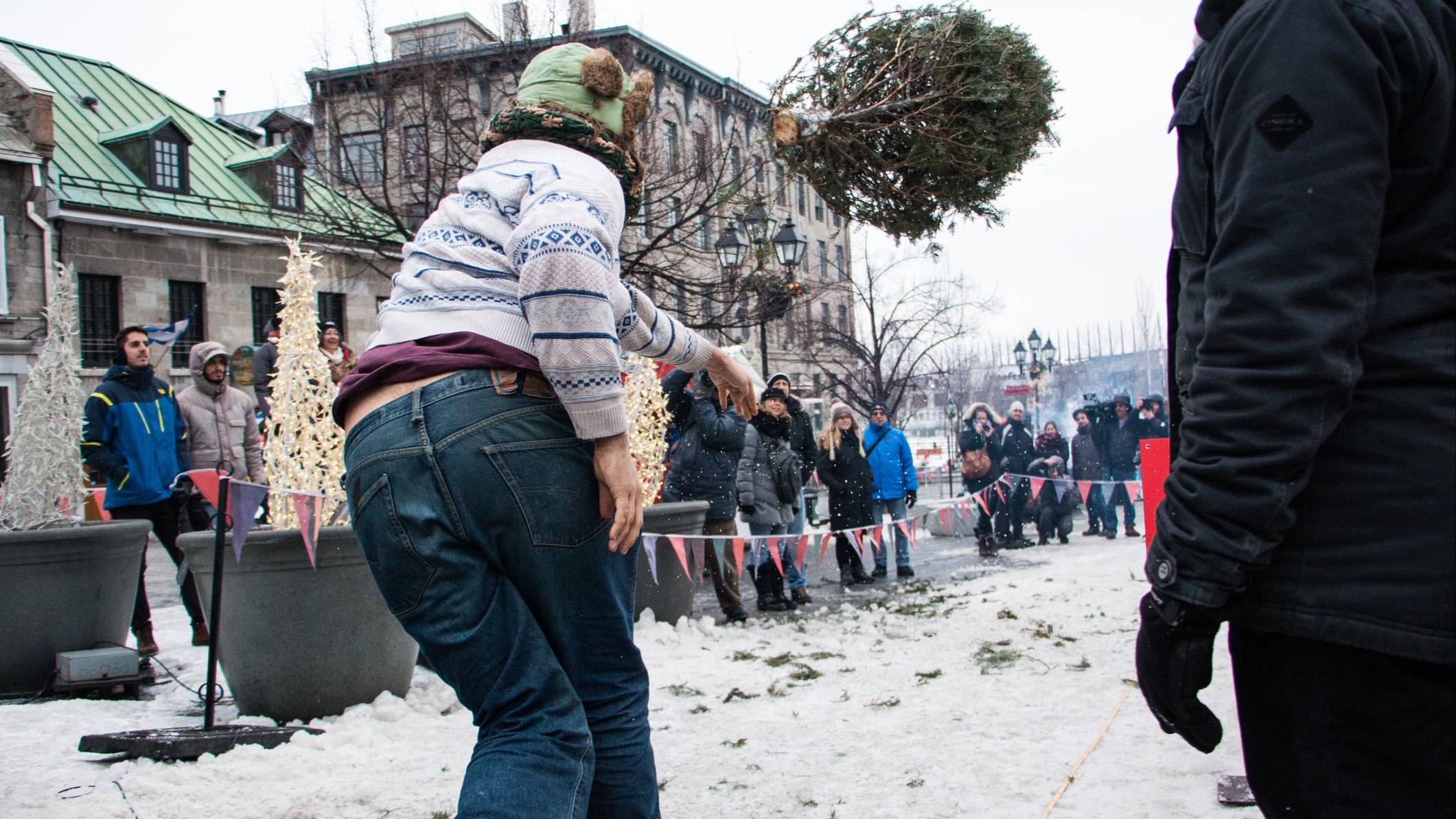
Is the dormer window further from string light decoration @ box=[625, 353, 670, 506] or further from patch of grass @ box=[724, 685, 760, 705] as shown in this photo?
patch of grass @ box=[724, 685, 760, 705]

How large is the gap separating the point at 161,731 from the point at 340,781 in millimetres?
967

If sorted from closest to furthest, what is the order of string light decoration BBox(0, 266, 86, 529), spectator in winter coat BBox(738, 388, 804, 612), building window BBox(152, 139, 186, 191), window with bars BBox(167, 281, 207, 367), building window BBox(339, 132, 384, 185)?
1. string light decoration BBox(0, 266, 86, 529)
2. spectator in winter coat BBox(738, 388, 804, 612)
3. building window BBox(339, 132, 384, 185)
4. window with bars BBox(167, 281, 207, 367)
5. building window BBox(152, 139, 186, 191)

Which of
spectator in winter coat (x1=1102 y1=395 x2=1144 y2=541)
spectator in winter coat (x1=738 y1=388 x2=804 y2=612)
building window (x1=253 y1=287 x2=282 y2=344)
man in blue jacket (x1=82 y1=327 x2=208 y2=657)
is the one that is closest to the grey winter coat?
spectator in winter coat (x1=738 y1=388 x2=804 y2=612)

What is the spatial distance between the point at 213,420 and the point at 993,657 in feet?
18.1

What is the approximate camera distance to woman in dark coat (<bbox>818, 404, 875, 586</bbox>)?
385 inches

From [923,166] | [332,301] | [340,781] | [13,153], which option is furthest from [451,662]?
[332,301]

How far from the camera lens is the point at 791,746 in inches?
154

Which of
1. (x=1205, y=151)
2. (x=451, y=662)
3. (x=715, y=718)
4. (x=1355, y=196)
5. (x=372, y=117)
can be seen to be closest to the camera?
(x=1355, y=196)

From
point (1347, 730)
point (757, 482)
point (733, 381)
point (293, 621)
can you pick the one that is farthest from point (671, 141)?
point (1347, 730)

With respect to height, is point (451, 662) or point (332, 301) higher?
point (332, 301)

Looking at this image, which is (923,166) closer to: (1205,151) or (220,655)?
(1205,151)

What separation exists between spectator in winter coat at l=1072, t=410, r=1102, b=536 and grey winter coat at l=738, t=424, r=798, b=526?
671 cm

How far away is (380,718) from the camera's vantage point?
444 centimetres

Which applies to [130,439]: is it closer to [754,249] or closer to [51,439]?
[51,439]
